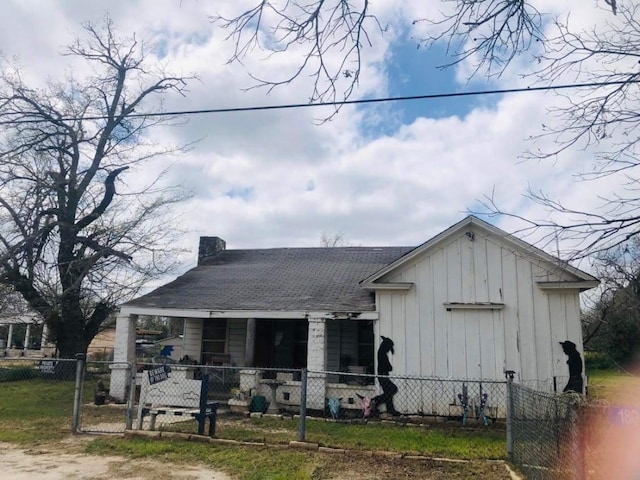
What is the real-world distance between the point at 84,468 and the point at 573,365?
32.6ft

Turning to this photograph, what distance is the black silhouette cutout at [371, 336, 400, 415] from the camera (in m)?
12.1

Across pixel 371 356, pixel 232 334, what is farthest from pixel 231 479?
pixel 232 334

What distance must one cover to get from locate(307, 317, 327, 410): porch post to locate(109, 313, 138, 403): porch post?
15.5 ft

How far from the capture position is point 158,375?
948cm

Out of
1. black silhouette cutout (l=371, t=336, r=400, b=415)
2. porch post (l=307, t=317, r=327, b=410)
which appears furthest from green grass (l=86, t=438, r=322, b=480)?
black silhouette cutout (l=371, t=336, r=400, b=415)

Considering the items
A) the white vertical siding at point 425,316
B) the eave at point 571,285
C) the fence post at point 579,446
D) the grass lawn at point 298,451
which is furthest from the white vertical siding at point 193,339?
the fence post at point 579,446

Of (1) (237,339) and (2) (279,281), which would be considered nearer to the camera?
(2) (279,281)

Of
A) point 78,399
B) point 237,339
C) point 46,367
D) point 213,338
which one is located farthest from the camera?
point 46,367

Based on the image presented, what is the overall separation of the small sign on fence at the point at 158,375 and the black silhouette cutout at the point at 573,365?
8.51 meters

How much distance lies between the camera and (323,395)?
12352 mm

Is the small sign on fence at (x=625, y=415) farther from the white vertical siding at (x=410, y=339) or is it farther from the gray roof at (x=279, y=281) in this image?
the gray roof at (x=279, y=281)

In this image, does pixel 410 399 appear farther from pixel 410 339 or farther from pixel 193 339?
pixel 193 339

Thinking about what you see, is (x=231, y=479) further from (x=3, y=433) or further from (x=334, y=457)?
(x=3, y=433)

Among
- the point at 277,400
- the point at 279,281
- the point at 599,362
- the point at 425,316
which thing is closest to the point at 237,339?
the point at 279,281
